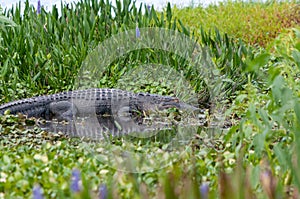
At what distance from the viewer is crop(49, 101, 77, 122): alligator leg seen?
7.38m

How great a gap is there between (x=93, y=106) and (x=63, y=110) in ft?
1.19

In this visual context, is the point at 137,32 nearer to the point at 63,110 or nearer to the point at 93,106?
the point at 93,106

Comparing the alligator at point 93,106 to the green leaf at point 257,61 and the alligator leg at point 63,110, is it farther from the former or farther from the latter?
the green leaf at point 257,61

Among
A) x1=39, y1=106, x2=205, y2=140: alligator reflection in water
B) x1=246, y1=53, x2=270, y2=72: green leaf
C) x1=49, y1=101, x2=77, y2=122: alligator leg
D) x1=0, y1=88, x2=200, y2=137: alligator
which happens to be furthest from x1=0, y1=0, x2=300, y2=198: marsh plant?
x1=49, y1=101, x2=77, y2=122: alligator leg

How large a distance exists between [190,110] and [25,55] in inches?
105

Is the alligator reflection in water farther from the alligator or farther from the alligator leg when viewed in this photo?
the alligator leg

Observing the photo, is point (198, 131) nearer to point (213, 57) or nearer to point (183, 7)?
point (213, 57)

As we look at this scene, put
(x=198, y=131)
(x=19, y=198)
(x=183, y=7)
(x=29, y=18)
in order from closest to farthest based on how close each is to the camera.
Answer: (x=19, y=198) < (x=198, y=131) < (x=29, y=18) < (x=183, y=7)

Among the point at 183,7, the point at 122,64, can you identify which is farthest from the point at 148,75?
the point at 183,7

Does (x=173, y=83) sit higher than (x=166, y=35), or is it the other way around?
(x=166, y=35)

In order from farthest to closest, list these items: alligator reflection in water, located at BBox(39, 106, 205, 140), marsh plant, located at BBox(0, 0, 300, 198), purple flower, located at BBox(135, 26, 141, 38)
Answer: purple flower, located at BBox(135, 26, 141, 38), alligator reflection in water, located at BBox(39, 106, 205, 140), marsh plant, located at BBox(0, 0, 300, 198)

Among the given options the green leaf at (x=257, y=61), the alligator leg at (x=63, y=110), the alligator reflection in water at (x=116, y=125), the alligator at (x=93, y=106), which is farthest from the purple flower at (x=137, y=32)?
the green leaf at (x=257, y=61)

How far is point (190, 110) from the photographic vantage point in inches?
280

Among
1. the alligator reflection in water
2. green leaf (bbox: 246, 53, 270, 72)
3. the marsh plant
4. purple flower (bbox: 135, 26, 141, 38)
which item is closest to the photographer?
the marsh plant
